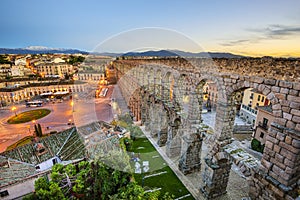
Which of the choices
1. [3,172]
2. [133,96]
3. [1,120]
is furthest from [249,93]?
[1,120]

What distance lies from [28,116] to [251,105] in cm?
4778

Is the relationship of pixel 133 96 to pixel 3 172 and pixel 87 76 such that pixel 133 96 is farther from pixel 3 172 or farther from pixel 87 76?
pixel 87 76

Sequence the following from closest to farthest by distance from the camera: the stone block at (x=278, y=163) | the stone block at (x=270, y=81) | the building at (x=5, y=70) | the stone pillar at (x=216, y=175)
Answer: the stone block at (x=278, y=163)
the stone block at (x=270, y=81)
the stone pillar at (x=216, y=175)
the building at (x=5, y=70)

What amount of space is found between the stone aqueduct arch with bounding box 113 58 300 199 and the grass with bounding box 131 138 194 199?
1.31 metres

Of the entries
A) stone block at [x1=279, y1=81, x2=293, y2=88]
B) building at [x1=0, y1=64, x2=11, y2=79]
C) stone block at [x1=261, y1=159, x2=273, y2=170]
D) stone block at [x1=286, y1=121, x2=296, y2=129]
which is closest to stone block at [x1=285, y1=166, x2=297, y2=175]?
stone block at [x1=261, y1=159, x2=273, y2=170]

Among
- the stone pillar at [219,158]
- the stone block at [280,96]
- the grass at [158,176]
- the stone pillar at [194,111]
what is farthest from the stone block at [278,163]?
the grass at [158,176]

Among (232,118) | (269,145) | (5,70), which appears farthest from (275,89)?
(5,70)

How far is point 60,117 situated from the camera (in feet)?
120

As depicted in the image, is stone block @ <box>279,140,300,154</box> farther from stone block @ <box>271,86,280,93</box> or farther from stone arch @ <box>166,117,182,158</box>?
stone arch @ <box>166,117,182,158</box>

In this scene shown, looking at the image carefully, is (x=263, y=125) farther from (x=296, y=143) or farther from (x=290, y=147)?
(x=296, y=143)

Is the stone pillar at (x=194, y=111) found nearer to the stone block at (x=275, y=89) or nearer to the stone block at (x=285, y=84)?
the stone block at (x=275, y=89)

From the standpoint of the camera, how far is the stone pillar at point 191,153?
13.2 meters

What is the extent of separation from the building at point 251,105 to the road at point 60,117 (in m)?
26.3

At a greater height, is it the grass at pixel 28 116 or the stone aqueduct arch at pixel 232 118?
the stone aqueduct arch at pixel 232 118
